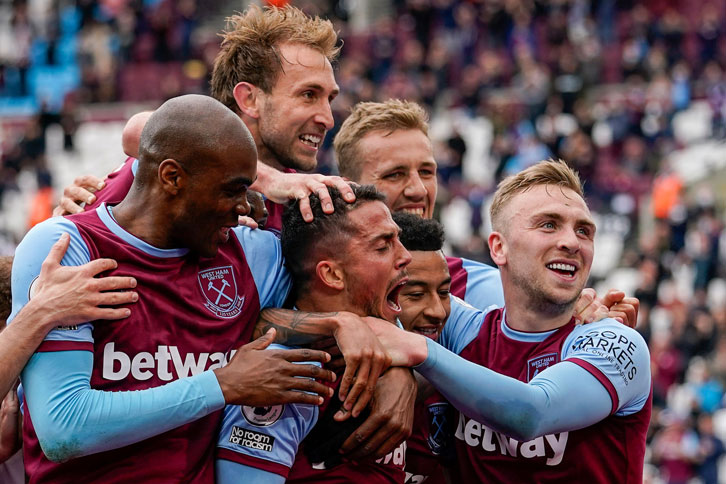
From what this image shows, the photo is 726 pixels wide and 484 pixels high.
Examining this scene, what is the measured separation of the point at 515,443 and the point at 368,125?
2.34 meters

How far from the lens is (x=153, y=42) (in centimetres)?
2852

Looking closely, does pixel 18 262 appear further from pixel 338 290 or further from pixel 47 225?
pixel 338 290

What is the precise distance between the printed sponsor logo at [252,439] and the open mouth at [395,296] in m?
0.85

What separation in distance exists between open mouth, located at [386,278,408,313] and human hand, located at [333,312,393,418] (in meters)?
0.35

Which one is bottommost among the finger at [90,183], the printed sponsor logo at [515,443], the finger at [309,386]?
the finger at [309,386]

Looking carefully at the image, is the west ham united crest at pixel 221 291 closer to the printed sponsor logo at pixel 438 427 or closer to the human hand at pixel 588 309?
the printed sponsor logo at pixel 438 427

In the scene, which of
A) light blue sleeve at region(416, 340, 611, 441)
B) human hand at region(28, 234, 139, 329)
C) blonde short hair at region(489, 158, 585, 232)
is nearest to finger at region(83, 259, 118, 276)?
human hand at region(28, 234, 139, 329)

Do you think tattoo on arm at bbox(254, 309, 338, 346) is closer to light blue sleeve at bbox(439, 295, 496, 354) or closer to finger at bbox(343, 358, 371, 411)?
finger at bbox(343, 358, 371, 411)

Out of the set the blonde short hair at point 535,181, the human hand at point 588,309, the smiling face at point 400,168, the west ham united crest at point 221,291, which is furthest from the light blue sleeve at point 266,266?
the smiling face at point 400,168

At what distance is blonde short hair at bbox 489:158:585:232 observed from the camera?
5.36 meters

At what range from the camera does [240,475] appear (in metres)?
4.20

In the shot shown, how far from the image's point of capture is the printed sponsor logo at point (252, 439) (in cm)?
423

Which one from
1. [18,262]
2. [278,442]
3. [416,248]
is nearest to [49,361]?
[18,262]

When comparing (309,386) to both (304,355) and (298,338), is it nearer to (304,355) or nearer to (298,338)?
(304,355)
